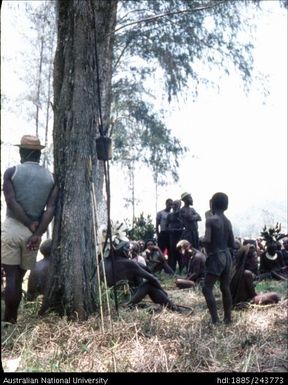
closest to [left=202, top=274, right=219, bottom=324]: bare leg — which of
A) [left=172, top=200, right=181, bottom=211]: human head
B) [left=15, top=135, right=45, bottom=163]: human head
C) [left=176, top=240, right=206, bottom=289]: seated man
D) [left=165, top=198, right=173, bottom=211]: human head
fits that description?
[left=15, top=135, right=45, bottom=163]: human head

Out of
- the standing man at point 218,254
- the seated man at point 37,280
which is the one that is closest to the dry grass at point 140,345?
the seated man at point 37,280

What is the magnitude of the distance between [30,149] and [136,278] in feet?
7.47

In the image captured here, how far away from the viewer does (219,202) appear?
4.83 m

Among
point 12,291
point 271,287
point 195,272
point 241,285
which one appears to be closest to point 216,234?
point 241,285

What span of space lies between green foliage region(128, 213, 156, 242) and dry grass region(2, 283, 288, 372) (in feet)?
22.4

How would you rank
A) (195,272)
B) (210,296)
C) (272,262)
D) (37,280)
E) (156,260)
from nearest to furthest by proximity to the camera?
(37,280), (210,296), (195,272), (272,262), (156,260)

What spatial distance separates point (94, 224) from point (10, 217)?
0.95 metres

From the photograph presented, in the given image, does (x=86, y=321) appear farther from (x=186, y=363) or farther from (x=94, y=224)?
(x=186, y=363)

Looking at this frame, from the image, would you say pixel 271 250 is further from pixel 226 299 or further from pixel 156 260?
pixel 226 299

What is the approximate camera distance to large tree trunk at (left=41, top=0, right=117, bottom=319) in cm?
425

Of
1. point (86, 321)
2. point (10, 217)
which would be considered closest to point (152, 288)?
point (86, 321)

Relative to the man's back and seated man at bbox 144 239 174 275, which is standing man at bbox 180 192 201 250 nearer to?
seated man at bbox 144 239 174 275
